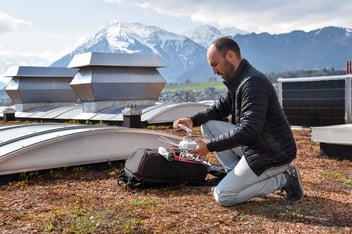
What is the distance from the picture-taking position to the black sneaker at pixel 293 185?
4.61 meters

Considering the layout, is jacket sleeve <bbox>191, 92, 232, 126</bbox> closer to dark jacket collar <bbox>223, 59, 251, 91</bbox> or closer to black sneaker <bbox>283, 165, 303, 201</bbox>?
dark jacket collar <bbox>223, 59, 251, 91</bbox>

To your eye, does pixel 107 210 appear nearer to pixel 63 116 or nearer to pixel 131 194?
pixel 131 194

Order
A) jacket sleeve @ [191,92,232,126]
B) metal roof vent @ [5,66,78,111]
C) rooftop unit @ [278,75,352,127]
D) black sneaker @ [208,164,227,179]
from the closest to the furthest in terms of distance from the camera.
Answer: jacket sleeve @ [191,92,232,126]
black sneaker @ [208,164,227,179]
rooftop unit @ [278,75,352,127]
metal roof vent @ [5,66,78,111]

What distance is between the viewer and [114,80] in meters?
18.1

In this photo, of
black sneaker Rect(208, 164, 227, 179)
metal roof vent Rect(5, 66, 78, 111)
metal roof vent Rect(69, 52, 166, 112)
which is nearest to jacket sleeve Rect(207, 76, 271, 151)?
black sneaker Rect(208, 164, 227, 179)

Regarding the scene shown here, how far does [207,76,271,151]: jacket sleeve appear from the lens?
411 cm

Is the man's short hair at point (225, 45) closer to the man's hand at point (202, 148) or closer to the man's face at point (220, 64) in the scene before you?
the man's face at point (220, 64)

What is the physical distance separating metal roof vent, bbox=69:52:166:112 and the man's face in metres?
13.8

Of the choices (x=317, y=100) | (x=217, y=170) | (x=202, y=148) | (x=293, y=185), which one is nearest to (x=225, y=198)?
(x=202, y=148)

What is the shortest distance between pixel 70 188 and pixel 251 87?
10.1ft

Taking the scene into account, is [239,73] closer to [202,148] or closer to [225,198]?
[202,148]

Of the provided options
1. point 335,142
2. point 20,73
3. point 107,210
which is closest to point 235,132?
point 107,210

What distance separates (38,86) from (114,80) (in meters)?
8.23

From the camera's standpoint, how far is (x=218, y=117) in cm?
527
